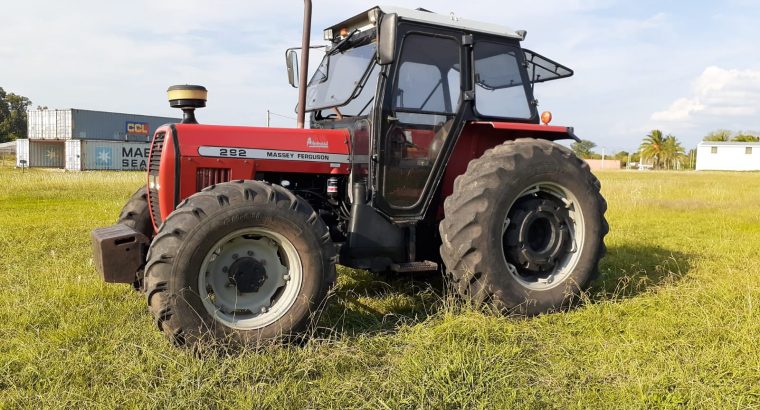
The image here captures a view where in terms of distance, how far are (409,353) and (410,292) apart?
1750 millimetres

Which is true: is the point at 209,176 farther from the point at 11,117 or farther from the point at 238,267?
the point at 11,117

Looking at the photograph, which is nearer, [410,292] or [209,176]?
[209,176]

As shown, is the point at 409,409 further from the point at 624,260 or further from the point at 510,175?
the point at 624,260

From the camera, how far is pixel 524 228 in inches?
179

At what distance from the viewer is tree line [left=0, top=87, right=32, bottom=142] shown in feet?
193

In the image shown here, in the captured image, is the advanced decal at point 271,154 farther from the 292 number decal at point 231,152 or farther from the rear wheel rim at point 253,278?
the rear wheel rim at point 253,278

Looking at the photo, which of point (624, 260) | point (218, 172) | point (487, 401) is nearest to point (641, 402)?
point (487, 401)

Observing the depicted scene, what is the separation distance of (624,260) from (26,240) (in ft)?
23.9

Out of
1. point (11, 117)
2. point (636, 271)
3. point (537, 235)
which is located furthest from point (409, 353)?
point (11, 117)

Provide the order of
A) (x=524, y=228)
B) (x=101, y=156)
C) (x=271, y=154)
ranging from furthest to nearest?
(x=101, y=156) < (x=524, y=228) < (x=271, y=154)

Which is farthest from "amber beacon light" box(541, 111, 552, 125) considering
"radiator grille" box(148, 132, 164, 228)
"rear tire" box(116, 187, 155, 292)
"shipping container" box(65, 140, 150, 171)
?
"shipping container" box(65, 140, 150, 171)

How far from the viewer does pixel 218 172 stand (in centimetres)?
421

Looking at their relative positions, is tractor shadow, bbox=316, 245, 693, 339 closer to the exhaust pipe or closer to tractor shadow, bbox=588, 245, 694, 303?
tractor shadow, bbox=588, 245, 694, 303

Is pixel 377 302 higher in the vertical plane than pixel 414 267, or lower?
lower
